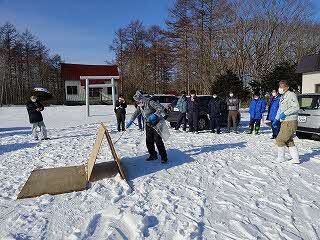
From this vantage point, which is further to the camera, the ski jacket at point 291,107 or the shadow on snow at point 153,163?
the ski jacket at point 291,107

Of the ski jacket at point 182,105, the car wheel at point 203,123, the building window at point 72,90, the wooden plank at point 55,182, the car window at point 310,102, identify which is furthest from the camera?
the building window at point 72,90

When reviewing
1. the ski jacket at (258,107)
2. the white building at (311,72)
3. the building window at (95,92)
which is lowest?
A: the ski jacket at (258,107)

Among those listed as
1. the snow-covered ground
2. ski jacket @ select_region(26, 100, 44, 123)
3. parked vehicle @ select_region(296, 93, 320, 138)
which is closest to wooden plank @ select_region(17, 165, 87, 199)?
the snow-covered ground

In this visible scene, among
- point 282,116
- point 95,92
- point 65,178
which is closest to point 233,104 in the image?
point 282,116

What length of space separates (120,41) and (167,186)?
1970 inches

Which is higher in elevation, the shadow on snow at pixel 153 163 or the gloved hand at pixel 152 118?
the gloved hand at pixel 152 118

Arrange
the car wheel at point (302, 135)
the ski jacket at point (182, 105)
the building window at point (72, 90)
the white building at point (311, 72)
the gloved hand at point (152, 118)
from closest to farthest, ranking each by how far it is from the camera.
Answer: the gloved hand at point (152, 118) → the car wheel at point (302, 135) → the ski jacket at point (182, 105) → the white building at point (311, 72) → the building window at point (72, 90)

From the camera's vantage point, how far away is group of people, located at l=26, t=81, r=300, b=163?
733cm

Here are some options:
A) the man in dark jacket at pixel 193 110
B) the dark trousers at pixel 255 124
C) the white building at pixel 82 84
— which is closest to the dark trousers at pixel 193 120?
the man in dark jacket at pixel 193 110

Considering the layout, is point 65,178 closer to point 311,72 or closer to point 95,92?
point 311,72

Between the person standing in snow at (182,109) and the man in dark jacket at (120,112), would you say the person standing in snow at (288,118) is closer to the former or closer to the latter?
the person standing in snow at (182,109)

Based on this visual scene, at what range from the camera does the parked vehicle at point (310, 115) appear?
35.2ft

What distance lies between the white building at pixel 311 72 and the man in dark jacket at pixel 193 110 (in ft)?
62.4

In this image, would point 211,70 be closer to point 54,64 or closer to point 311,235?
point 311,235
